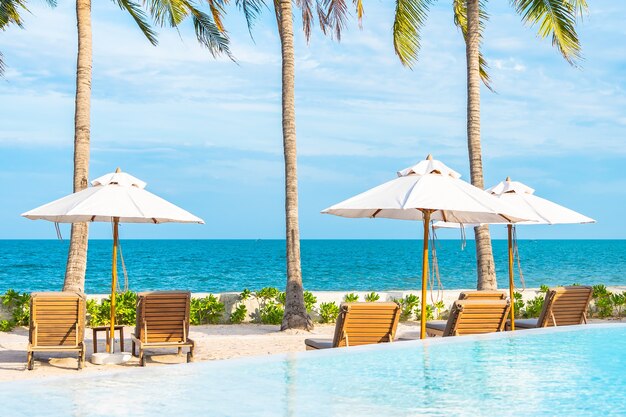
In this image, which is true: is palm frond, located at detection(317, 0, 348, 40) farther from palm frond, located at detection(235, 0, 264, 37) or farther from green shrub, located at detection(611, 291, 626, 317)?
green shrub, located at detection(611, 291, 626, 317)

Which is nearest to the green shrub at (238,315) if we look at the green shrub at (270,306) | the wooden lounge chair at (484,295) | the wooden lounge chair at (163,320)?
the green shrub at (270,306)

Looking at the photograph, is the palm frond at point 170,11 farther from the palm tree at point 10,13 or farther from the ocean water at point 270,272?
the ocean water at point 270,272

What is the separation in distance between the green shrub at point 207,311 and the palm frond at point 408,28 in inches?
232

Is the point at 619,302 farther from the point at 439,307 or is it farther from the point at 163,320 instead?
the point at 163,320

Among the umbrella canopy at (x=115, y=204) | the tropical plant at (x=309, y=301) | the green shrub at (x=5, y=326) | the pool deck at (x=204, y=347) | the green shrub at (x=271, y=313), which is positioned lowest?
the pool deck at (x=204, y=347)

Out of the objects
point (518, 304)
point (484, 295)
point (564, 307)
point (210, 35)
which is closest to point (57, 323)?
point (484, 295)

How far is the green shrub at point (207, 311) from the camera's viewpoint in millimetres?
13586

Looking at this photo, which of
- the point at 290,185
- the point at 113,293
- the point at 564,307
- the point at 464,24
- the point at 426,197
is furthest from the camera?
the point at 464,24

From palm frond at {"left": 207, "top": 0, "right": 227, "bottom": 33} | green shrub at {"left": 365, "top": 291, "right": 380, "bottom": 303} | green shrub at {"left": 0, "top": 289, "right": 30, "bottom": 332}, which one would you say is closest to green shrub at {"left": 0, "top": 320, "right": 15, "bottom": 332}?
green shrub at {"left": 0, "top": 289, "right": 30, "bottom": 332}

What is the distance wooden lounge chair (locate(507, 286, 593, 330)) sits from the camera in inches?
405

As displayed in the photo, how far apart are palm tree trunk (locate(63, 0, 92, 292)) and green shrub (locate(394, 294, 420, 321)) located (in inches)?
219

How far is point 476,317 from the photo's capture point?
8.93m

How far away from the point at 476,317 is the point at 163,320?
3.63 metres

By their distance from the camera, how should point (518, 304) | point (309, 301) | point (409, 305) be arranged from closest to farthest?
1. point (309, 301)
2. point (409, 305)
3. point (518, 304)
